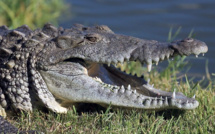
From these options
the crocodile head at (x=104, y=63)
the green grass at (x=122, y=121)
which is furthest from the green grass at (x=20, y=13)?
the green grass at (x=122, y=121)

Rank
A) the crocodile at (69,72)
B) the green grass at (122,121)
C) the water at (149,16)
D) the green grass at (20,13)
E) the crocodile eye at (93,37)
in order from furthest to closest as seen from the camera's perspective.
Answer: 1. the water at (149,16)
2. the green grass at (20,13)
3. the crocodile eye at (93,37)
4. the crocodile at (69,72)
5. the green grass at (122,121)

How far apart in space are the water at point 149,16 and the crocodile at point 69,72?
14.1 ft

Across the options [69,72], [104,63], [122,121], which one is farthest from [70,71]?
[122,121]

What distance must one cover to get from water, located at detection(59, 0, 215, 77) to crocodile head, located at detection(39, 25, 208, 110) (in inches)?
168

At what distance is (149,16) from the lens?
988cm

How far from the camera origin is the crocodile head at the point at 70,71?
4129mm

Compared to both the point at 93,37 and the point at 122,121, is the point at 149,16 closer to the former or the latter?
the point at 93,37

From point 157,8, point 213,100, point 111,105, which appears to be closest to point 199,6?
point 157,8

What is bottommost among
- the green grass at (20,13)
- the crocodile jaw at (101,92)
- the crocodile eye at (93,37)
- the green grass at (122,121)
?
the green grass at (122,121)

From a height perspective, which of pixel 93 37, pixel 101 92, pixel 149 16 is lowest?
pixel 101 92

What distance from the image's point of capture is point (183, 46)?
3.96 meters

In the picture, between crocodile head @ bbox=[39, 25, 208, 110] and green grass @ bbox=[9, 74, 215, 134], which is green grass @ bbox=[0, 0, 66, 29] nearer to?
crocodile head @ bbox=[39, 25, 208, 110]

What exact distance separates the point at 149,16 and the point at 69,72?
19.4ft

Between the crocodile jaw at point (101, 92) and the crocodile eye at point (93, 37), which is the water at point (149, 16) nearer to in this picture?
the crocodile jaw at point (101, 92)
